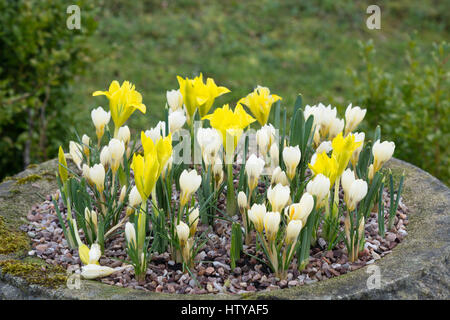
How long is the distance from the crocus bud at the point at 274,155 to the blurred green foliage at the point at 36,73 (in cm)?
210

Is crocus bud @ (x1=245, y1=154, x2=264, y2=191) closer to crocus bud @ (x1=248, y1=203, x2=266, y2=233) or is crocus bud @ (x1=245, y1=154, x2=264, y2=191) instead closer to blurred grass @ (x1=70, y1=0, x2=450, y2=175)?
crocus bud @ (x1=248, y1=203, x2=266, y2=233)

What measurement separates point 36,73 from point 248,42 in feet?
11.6

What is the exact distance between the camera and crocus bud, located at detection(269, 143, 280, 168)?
2082 millimetres

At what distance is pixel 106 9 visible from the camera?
7.05m

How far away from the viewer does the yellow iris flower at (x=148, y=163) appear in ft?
5.60

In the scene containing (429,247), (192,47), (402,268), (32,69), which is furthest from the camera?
(192,47)

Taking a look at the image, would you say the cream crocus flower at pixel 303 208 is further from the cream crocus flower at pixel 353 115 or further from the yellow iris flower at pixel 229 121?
the cream crocus flower at pixel 353 115

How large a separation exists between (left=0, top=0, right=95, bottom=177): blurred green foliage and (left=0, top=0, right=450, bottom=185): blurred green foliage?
3.61 feet

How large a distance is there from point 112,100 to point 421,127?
2474 millimetres

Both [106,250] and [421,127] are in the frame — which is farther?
[421,127]

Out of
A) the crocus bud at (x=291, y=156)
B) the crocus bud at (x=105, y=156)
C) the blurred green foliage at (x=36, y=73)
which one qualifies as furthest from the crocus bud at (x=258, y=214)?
the blurred green foliage at (x=36, y=73)
